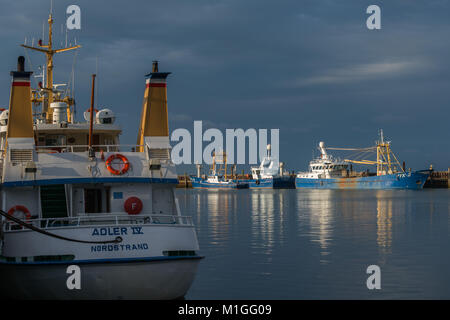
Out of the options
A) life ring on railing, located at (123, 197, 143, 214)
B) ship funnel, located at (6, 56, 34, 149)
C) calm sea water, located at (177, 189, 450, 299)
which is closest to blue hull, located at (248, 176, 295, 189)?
calm sea water, located at (177, 189, 450, 299)

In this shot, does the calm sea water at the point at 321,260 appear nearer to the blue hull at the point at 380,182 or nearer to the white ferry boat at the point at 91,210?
the white ferry boat at the point at 91,210

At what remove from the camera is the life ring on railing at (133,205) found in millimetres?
20578

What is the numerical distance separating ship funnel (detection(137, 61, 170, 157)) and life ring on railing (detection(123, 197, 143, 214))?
2.19m

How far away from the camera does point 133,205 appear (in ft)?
67.7

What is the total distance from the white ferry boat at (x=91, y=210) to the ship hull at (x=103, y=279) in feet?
0.10

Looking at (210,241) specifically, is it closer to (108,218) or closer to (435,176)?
(108,218)

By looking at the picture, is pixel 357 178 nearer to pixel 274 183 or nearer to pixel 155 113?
pixel 274 183

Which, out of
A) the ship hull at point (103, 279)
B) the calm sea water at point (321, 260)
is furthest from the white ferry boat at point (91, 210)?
the calm sea water at point (321, 260)

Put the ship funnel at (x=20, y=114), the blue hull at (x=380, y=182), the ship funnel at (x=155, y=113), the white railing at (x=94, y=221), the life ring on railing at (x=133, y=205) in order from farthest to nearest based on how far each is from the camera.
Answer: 1. the blue hull at (x=380, y=182)
2. the ship funnel at (x=155, y=113)
3. the life ring on railing at (x=133, y=205)
4. the ship funnel at (x=20, y=114)
5. the white railing at (x=94, y=221)

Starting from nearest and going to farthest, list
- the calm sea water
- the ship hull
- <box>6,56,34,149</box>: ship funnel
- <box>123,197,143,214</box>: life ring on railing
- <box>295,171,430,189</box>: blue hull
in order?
the ship hull
<box>6,56,34,149</box>: ship funnel
<box>123,197,143,214</box>: life ring on railing
the calm sea water
<box>295,171,430,189</box>: blue hull

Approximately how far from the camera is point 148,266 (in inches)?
684

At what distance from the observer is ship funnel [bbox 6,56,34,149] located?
20266mm

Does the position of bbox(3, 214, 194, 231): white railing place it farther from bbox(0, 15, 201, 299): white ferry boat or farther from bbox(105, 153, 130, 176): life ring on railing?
bbox(105, 153, 130, 176): life ring on railing

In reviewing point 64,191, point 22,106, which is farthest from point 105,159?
point 22,106
